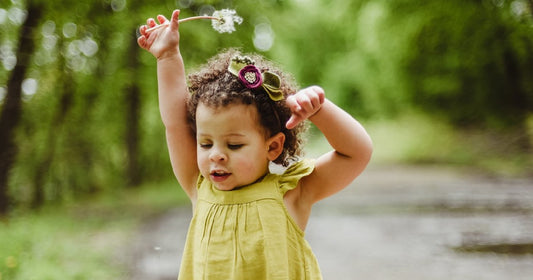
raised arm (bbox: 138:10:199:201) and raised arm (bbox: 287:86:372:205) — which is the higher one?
raised arm (bbox: 138:10:199:201)

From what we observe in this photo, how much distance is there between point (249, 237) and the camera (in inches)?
47.8

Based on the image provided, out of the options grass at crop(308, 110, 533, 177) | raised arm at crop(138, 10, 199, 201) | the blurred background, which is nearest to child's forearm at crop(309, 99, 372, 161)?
raised arm at crop(138, 10, 199, 201)

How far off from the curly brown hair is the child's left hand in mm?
168

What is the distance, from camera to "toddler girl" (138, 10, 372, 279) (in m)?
1.20

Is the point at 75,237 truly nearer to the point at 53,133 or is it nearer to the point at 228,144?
the point at 53,133

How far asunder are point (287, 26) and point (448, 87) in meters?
6.04

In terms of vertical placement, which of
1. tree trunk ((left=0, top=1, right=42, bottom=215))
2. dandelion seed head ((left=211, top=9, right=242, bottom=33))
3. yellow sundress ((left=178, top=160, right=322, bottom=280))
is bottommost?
yellow sundress ((left=178, top=160, right=322, bottom=280))

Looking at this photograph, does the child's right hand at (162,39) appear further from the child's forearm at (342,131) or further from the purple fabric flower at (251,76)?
the child's forearm at (342,131)

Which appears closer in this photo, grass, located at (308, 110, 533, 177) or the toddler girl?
the toddler girl

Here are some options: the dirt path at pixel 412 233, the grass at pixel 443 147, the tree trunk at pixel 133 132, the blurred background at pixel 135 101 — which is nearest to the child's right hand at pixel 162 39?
the blurred background at pixel 135 101

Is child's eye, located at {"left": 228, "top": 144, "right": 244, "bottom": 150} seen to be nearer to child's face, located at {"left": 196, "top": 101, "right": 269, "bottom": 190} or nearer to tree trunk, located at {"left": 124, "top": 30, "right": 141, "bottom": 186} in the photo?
child's face, located at {"left": 196, "top": 101, "right": 269, "bottom": 190}

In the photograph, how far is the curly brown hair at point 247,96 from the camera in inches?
49.3

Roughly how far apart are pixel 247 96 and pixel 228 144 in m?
0.13

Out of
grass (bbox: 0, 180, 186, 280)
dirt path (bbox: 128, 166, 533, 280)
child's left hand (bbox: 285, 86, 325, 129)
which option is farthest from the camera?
dirt path (bbox: 128, 166, 533, 280)
